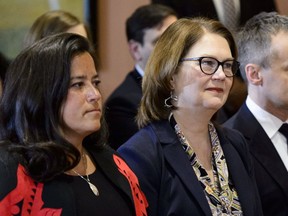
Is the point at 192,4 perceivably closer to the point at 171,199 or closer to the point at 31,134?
the point at 171,199

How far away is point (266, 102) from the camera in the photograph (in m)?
2.60

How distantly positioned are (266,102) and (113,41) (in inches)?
52.3

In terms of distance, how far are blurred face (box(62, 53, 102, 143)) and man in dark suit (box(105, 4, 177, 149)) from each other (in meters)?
1.11

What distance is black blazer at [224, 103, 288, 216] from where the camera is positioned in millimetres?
2381

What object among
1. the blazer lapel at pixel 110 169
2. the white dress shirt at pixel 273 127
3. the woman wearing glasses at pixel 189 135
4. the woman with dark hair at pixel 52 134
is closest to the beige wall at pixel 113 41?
the white dress shirt at pixel 273 127

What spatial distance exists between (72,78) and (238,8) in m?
2.29

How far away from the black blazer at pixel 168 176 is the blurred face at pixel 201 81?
123 mm

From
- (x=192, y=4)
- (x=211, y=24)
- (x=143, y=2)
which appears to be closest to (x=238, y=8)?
(x=192, y=4)

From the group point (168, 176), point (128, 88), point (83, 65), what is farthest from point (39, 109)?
point (128, 88)

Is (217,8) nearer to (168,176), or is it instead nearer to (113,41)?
(113,41)

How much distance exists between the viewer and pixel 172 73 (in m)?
2.16

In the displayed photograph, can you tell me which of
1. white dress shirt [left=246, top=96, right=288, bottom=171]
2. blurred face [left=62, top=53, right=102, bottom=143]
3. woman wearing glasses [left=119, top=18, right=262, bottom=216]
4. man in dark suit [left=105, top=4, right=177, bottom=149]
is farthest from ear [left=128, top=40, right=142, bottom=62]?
blurred face [left=62, top=53, right=102, bottom=143]

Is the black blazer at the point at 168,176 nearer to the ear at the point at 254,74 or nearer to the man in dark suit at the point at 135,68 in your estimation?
the ear at the point at 254,74

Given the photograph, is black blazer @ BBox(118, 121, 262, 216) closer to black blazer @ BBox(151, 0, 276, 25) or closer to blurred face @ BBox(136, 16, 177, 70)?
blurred face @ BBox(136, 16, 177, 70)
